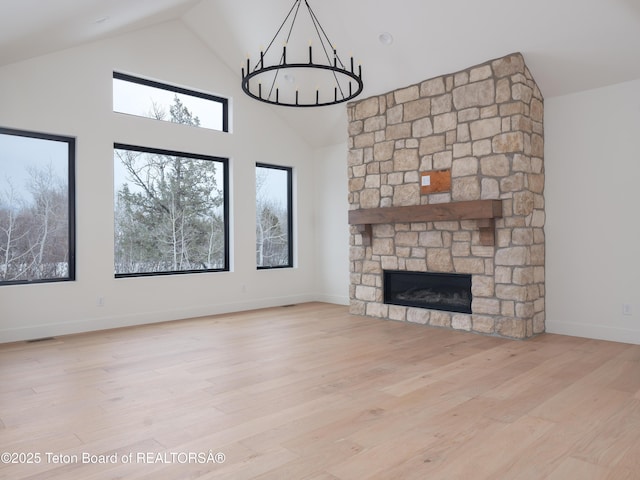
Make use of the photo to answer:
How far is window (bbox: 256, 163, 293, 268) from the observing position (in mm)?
7336

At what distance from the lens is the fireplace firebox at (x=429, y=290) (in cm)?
548

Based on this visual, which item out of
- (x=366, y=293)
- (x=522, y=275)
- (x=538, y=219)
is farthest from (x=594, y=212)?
(x=366, y=293)

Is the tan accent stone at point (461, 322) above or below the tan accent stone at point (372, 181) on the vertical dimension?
below

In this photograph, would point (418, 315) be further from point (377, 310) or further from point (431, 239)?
point (431, 239)

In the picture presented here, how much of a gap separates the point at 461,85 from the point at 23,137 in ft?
16.1

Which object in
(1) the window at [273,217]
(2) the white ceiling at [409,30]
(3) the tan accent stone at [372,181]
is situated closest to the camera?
(2) the white ceiling at [409,30]

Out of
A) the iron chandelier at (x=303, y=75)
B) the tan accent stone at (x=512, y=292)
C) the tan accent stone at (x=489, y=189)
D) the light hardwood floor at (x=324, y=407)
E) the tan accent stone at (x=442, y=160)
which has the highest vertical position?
the iron chandelier at (x=303, y=75)

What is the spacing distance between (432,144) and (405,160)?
1.38 feet

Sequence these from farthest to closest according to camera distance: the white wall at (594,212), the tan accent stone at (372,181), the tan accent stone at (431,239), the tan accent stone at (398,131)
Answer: the tan accent stone at (372,181)
the tan accent stone at (398,131)
the tan accent stone at (431,239)
the white wall at (594,212)

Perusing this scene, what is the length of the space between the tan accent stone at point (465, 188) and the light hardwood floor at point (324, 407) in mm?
1587

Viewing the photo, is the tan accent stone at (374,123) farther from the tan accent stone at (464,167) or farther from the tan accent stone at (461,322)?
the tan accent stone at (461,322)

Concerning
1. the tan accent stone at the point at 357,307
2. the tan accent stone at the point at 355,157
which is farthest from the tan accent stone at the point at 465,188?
the tan accent stone at the point at 357,307

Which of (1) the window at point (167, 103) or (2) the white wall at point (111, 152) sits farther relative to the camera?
(1) the window at point (167, 103)

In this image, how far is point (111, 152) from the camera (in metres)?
5.61
